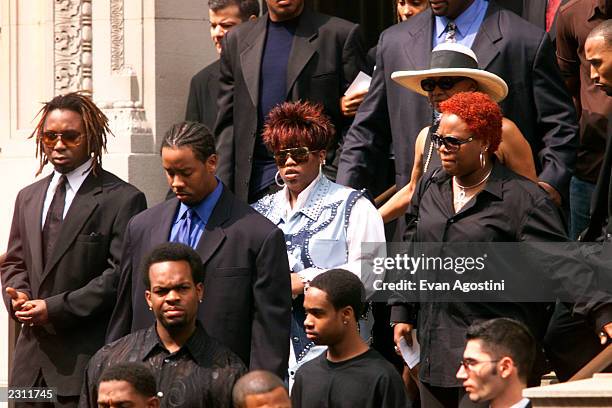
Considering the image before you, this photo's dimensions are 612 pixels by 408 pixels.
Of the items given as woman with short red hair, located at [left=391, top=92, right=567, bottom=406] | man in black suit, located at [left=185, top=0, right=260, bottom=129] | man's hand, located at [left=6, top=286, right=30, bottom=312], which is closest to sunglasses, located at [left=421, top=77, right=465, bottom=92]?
woman with short red hair, located at [left=391, top=92, right=567, bottom=406]

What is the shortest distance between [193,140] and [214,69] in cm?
248

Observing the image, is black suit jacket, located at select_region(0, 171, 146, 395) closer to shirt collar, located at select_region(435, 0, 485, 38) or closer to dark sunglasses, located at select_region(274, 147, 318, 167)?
dark sunglasses, located at select_region(274, 147, 318, 167)

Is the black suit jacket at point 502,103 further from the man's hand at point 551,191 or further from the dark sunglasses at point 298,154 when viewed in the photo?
the dark sunglasses at point 298,154

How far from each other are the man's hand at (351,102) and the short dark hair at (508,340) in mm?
2801

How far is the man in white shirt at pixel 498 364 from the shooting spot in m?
8.51

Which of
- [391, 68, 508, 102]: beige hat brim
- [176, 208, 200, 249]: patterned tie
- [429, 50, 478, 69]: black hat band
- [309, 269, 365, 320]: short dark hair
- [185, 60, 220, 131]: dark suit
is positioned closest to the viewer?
[309, 269, 365, 320]: short dark hair

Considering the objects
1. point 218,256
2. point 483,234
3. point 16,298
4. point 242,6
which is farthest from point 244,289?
point 242,6

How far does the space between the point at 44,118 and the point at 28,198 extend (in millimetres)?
456

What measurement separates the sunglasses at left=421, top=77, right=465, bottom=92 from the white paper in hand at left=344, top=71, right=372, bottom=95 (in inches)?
43.4

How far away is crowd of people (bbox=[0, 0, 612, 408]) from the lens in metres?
9.11

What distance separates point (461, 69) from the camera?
32.8ft

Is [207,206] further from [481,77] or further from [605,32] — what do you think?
[605,32]

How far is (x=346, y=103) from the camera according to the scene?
11.3 metres

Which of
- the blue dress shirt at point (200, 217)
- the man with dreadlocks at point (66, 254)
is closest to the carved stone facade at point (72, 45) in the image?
the man with dreadlocks at point (66, 254)
